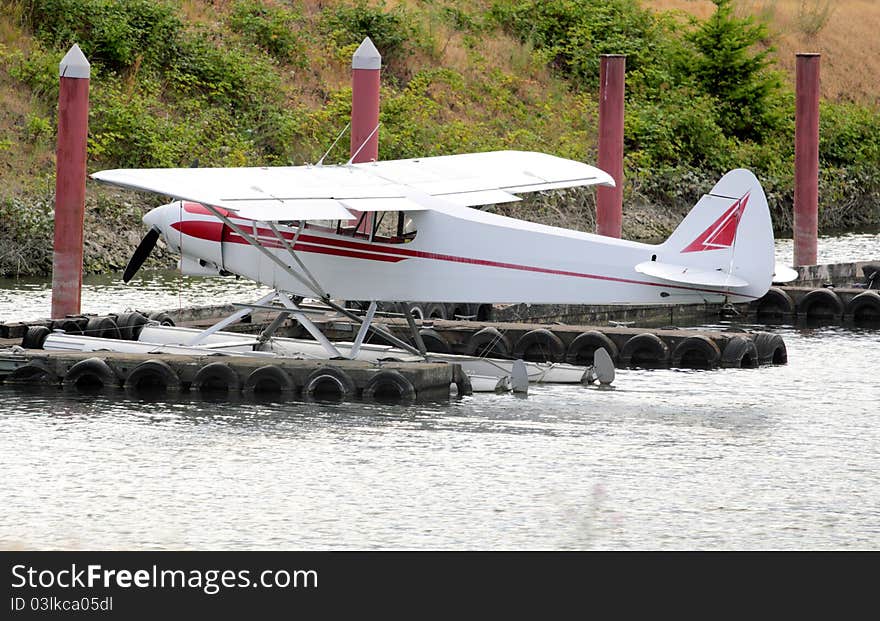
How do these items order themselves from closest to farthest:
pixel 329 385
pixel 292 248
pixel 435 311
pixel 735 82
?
pixel 329 385, pixel 292 248, pixel 435 311, pixel 735 82

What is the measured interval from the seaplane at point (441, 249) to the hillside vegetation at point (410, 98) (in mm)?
9762

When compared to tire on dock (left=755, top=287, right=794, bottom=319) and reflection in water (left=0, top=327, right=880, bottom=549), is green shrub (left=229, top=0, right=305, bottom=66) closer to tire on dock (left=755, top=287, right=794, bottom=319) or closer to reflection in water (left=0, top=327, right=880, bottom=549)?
tire on dock (left=755, top=287, right=794, bottom=319)

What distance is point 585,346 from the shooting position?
54.3 ft

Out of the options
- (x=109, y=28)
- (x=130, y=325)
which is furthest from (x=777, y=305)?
(x=109, y=28)

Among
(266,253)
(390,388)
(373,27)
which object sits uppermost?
(373,27)

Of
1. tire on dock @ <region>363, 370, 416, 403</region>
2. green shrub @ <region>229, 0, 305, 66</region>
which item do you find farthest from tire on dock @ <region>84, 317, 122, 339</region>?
green shrub @ <region>229, 0, 305, 66</region>

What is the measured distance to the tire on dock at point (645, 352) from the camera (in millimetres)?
16141

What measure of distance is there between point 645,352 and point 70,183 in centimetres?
606

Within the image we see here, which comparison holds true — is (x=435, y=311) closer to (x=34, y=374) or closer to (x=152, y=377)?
(x=152, y=377)

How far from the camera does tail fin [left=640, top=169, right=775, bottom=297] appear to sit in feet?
46.0

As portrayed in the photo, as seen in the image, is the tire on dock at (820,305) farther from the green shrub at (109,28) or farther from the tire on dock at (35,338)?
the green shrub at (109,28)

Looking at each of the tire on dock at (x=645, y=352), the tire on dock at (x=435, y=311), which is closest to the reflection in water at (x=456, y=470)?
the tire on dock at (x=645, y=352)

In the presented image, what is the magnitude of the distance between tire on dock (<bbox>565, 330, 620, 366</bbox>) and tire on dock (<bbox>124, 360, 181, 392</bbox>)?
14.1 feet
